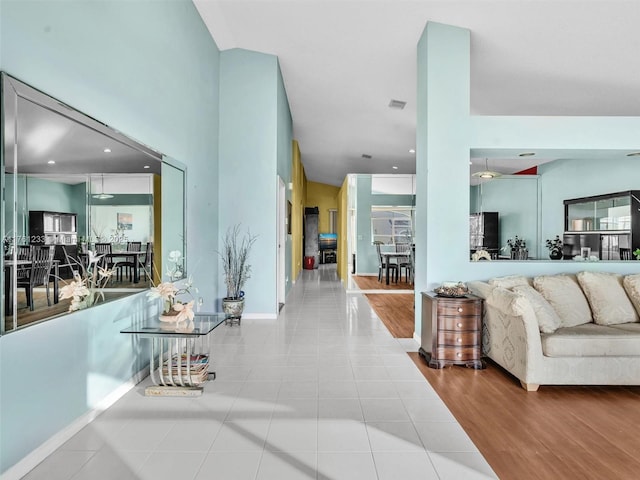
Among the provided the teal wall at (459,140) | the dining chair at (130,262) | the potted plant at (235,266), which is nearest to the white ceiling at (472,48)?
the teal wall at (459,140)

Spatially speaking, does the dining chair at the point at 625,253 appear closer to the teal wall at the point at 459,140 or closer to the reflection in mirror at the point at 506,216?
the reflection in mirror at the point at 506,216

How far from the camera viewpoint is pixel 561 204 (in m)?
8.95

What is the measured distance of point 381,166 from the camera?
1252cm

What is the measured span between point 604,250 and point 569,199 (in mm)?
1573

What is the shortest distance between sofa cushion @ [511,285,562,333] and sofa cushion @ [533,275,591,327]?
17 cm

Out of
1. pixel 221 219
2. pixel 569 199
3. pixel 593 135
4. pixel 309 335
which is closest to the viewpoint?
pixel 593 135

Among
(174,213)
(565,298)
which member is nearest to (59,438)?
(174,213)

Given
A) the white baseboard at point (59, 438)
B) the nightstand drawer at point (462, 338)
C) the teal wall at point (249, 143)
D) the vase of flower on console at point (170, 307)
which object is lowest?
the white baseboard at point (59, 438)

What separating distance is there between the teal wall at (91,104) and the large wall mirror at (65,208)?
10cm

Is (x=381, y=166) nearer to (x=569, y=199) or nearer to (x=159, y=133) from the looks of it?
(x=569, y=199)

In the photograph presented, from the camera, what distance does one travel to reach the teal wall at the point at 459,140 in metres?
4.07

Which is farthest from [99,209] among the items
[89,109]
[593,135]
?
[593,135]

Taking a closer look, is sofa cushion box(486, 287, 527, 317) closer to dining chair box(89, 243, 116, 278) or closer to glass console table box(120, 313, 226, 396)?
glass console table box(120, 313, 226, 396)

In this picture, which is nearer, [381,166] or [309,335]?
[309,335]
